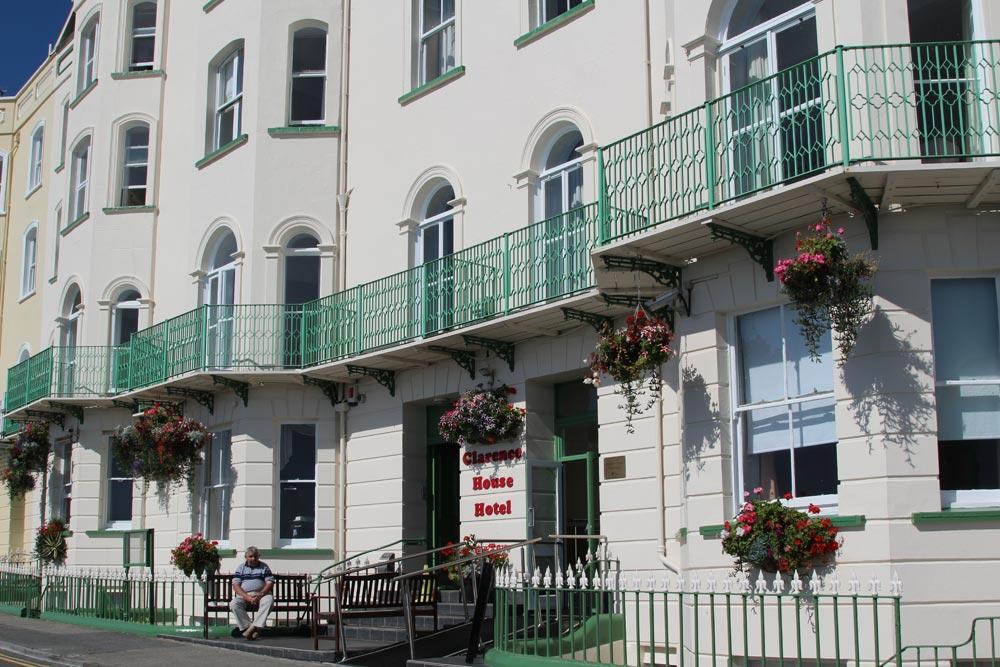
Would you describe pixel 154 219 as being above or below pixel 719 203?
above

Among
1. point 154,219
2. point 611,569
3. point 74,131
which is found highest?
point 74,131

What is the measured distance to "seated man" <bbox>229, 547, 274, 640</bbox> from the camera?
1625cm

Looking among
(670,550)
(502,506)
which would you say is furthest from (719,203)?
(502,506)

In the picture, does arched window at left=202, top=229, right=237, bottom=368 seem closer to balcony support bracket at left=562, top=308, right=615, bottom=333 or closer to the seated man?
the seated man

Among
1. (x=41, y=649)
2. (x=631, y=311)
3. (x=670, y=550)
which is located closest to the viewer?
(x=670, y=550)

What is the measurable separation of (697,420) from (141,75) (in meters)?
16.6

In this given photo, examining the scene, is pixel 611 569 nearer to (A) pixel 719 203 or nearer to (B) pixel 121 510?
(A) pixel 719 203

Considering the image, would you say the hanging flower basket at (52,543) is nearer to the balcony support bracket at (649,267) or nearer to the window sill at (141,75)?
the window sill at (141,75)

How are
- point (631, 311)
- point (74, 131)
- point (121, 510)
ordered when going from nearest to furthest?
point (631, 311)
point (121, 510)
point (74, 131)

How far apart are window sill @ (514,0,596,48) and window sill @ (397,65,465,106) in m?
1.37

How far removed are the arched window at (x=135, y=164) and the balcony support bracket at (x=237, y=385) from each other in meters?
6.54

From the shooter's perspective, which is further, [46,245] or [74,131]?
[46,245]

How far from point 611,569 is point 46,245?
1968cm

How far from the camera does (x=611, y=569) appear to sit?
46.7 ft
